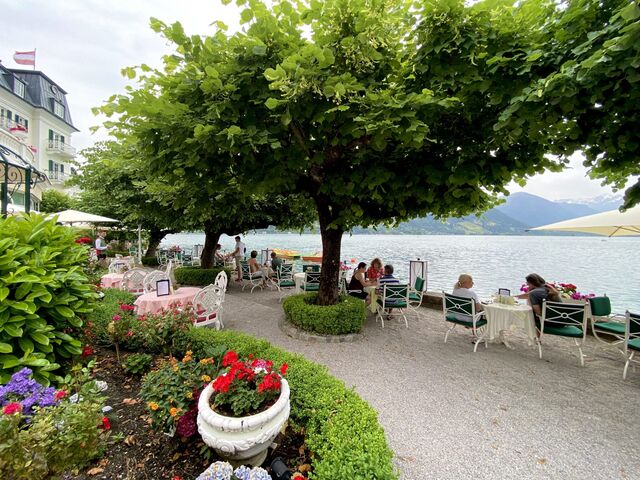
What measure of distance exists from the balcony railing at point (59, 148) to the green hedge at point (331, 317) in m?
42.2

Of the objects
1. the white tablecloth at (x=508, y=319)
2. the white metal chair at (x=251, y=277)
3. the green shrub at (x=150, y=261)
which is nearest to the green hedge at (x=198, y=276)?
the white metal chair at (x=251, y=277)

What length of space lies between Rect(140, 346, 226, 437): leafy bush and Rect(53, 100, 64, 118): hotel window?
47.3m

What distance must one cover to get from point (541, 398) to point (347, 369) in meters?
2.72

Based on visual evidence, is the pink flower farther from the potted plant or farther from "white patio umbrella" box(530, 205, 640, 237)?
"white patio umbrella" box(530, 205, 640, 237)

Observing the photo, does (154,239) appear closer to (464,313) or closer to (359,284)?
(359,284)

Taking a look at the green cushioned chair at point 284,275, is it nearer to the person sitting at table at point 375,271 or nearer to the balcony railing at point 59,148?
the person sitting at table at point 375,271

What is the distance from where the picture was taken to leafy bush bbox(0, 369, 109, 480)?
1.56 meters

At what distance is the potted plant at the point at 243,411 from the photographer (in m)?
2.18

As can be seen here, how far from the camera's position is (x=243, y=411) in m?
2.36

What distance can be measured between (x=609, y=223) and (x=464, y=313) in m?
3.75

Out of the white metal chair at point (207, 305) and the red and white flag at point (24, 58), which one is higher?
the red and white flag at point (24, 58)

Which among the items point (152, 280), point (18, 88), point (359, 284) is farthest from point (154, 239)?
point (18, 88)

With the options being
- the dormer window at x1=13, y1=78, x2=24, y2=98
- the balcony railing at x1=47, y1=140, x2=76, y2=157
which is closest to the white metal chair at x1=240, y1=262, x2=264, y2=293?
the dormer window at x1=13, y1=78, x2=24, y2=98

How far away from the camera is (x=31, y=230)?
3.20 metres
